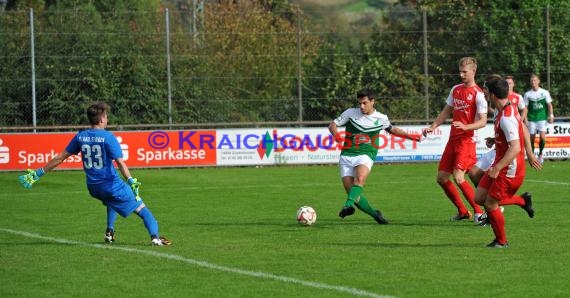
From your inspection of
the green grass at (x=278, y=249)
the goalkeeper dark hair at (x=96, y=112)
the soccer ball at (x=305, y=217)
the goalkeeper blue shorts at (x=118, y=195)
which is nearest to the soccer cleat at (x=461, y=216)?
the green grass at (x=278, y=249)

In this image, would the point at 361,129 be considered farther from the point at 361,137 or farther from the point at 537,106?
the point at 537,106

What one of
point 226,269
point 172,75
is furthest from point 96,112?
point 172,75

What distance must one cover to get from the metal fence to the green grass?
810 cm

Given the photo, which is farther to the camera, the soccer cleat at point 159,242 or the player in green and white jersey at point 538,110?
the player in green and white jersey at point 538,110

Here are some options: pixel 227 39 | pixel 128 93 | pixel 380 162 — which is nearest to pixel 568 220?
pixel 380 162

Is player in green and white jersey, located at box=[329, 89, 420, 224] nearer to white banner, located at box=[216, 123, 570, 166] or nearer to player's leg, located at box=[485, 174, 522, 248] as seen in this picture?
player's leg, located at box=[485, 174, 522, 248]

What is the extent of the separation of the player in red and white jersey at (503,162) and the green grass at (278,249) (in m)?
0.38

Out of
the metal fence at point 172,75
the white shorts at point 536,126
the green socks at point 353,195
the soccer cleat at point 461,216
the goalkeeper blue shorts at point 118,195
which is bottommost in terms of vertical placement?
the soccer cleat at point 461,216

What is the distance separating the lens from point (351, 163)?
1518 centimetres

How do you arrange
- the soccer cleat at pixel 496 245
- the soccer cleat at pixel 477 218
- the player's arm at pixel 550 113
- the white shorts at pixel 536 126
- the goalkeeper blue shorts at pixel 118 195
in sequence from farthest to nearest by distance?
1. the white shorts at pixel 536 126
2. the player's arm at pixel 550 113
3. the soccer cleat at pixel 477 218
4. the goalkeeper blue shorts at pixel 118 195
5. the soccer cleat at pixel 496 245

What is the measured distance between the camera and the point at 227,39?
3303cm

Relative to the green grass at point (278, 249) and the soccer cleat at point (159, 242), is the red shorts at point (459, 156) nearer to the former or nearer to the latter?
the green grass at point (278, 249)

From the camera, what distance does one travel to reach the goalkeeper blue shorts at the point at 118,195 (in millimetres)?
12680

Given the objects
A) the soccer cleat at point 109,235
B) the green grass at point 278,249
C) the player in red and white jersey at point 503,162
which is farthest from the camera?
the soccer cleat at point 109,235
